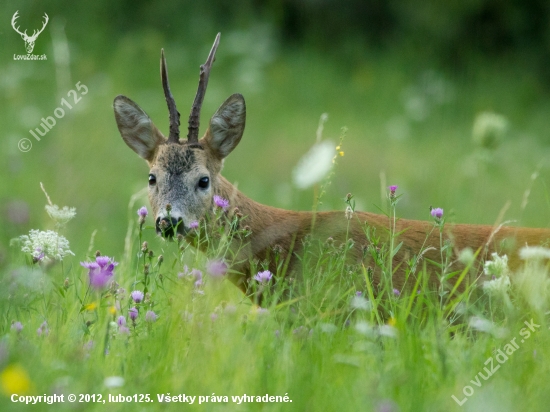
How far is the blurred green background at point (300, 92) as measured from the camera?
28.7 ft

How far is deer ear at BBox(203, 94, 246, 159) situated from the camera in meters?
5.08

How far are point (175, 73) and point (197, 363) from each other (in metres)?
10.5

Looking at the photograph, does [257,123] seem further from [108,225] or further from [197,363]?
[197,363]

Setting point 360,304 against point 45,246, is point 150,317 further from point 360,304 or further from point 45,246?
point 360,304

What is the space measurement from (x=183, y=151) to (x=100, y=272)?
5.08ft

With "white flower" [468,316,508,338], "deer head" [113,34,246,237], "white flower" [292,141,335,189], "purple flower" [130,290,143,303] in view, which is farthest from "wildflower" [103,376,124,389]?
"white flower" [292,141,335,189]

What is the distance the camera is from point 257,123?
1166 cm

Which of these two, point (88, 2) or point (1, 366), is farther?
point (88, 2)

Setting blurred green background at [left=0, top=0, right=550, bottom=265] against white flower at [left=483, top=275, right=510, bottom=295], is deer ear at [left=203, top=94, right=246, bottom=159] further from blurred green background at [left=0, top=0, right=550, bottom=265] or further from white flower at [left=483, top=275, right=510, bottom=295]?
white flower at [left=483, top=275, right=510, bottom=295]

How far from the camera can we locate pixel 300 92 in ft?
42.9

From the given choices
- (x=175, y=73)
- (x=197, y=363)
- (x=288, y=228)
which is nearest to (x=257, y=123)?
(x=175, y=73)

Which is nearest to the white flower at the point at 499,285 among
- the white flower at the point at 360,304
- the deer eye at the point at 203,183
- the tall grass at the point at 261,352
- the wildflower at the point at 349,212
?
the tall grass at the point at 261,352

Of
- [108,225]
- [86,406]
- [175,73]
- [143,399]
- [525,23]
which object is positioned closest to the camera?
[86,406]

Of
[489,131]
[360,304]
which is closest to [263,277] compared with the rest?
[360,304]
